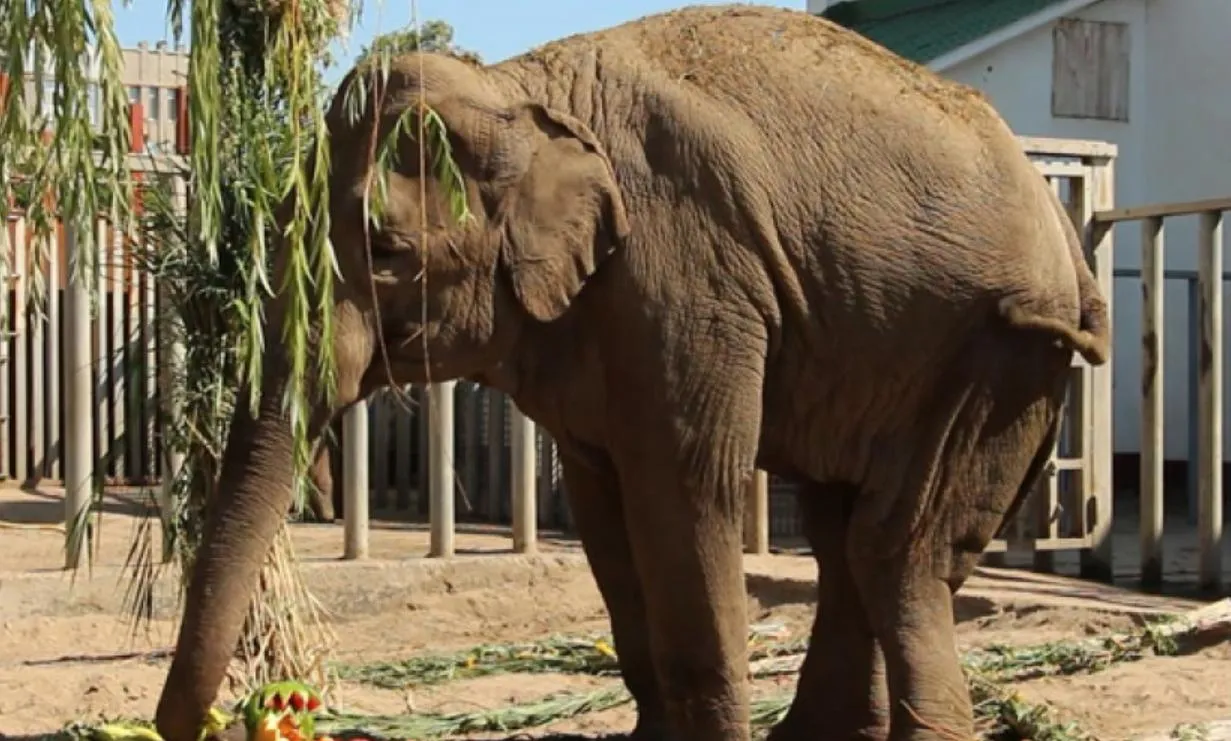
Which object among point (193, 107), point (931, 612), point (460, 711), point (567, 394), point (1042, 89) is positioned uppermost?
point (1042, 89)

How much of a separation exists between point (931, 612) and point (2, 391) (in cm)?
971

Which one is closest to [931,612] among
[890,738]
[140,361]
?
[890,738]

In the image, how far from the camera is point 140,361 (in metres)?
6.97

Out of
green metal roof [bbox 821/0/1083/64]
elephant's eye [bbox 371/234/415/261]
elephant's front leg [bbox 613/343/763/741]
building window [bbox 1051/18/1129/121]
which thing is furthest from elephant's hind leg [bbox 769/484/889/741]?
building window [bbox 1051/18/1129/121]

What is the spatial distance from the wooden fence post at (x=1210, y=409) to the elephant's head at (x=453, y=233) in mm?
5379

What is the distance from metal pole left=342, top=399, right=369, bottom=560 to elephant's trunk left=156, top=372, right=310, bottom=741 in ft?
13.9

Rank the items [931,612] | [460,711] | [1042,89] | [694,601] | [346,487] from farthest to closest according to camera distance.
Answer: [1042,89], [346,487], [460,711], [931,612], [694,601]

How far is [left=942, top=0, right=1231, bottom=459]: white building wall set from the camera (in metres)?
17.7

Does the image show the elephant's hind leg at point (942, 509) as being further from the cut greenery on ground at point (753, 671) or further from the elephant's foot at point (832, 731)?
the cut greenery on ground at point (753, 671)

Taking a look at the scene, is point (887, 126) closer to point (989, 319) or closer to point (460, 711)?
point (989, 319)

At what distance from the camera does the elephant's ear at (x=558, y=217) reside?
5.82 meters

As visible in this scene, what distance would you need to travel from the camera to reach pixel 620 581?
6.61 meters

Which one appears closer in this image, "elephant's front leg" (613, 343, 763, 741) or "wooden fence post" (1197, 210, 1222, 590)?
"elephant's front leg" (613, 343, 763, 741)

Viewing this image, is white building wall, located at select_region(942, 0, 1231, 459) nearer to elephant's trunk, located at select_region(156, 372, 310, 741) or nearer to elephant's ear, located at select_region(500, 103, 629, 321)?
elephant's ear, located at select_region(500, 103, 629, 321)
